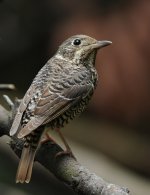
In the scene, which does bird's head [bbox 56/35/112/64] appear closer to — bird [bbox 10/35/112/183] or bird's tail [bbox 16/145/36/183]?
bird [bbox 10/35/112/183]

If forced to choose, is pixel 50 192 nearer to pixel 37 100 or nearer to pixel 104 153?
pixel 104 153

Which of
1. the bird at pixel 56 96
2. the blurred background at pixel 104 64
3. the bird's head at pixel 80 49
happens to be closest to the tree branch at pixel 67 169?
the bird at pixel 56 96

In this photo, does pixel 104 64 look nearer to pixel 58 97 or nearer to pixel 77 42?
pixel 77 42

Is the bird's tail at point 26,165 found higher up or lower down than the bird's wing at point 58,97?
lower down

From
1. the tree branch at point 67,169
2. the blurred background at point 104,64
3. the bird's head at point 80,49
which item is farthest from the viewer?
the blurred background at point 104,64

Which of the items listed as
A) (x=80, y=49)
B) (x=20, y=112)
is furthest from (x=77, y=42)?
(x=20, y=112)

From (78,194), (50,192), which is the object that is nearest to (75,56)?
(78,194)

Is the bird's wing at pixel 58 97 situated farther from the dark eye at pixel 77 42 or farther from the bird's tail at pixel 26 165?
the dark eye at pixel 77 42
